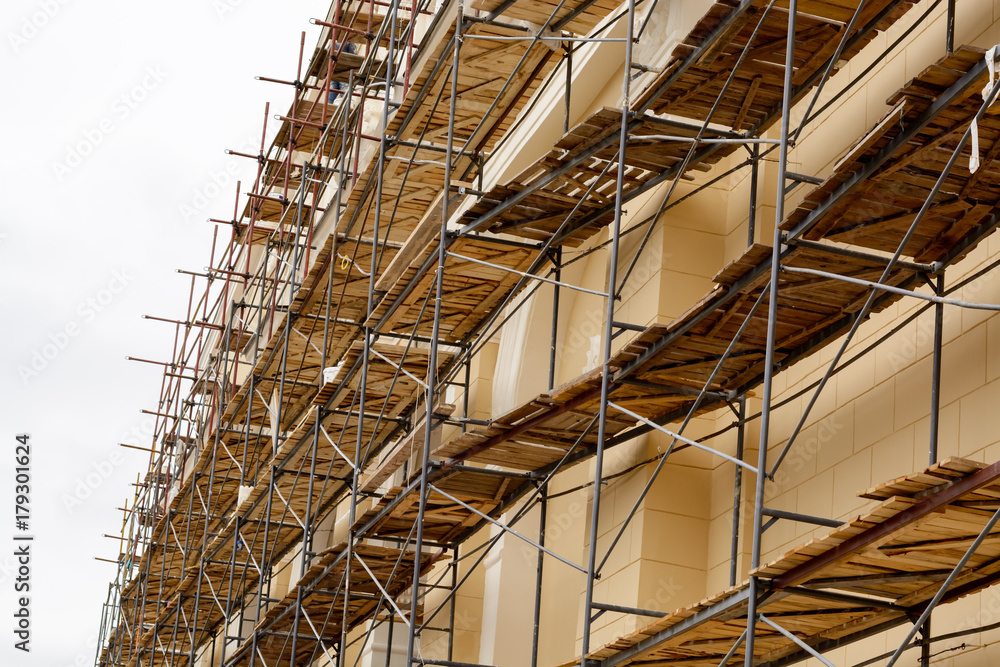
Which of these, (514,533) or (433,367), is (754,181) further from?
(433,367)

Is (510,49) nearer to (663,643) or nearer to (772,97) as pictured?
(772,97)

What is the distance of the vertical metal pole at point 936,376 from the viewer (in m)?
9.84

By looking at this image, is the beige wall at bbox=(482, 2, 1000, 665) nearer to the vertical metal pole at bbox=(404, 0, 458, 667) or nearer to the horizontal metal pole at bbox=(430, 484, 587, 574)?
the horizontal metal pole at bbox=(430, 484, 587, 574)

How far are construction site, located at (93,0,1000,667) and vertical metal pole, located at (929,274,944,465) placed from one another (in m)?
0.04

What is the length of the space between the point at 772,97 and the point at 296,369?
43.5 feet

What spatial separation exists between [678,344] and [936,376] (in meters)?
2.28

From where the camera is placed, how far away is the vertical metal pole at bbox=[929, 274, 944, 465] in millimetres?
9836

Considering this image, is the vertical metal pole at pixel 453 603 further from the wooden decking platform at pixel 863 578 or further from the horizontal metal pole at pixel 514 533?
the wooden decking platform at pixel 863 578

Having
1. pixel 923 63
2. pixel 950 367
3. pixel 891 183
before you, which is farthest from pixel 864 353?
pixel 923 63

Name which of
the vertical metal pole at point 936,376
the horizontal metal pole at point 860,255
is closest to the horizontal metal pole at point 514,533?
the vertical metal pole at point 936,376

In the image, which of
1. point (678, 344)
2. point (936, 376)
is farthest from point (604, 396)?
→ point (936, 376)

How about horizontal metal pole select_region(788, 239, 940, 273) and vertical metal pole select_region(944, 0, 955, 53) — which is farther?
vertical metal pole select_region(944, 0, 955, 53)

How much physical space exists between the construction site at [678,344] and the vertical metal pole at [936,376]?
36 mm

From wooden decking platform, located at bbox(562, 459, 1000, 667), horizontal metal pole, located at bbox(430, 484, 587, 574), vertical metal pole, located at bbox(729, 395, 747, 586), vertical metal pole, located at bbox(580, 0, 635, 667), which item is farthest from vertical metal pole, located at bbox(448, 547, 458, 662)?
wooden decking platform, located at bbox(562, 459, 1000, 667)
